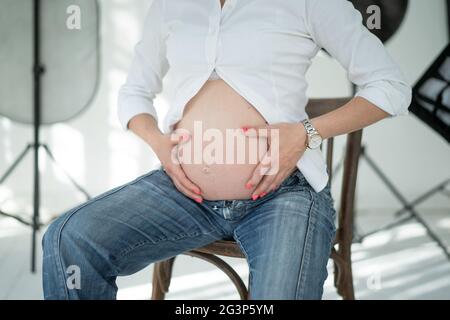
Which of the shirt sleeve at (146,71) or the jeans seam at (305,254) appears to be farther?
the shirt sleeve at (146,71)

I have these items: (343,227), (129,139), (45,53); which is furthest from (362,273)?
(45,53)

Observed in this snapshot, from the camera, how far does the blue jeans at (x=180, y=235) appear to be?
795 millimetres

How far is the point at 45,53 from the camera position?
6.49 feet

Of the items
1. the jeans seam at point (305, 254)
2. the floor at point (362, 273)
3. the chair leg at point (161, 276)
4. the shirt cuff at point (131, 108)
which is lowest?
the floor at point (362, 273)

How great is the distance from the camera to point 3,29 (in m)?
1.93

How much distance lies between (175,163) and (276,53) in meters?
0.30

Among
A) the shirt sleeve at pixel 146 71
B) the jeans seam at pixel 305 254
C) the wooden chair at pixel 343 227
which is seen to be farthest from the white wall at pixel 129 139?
the jeans seam at pixel 305 254

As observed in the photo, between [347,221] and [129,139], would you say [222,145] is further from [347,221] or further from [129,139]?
[129,139]

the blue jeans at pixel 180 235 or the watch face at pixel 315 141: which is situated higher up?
the watch face at pixel 315 141

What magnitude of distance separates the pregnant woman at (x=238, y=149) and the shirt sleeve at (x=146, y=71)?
2.0 inches

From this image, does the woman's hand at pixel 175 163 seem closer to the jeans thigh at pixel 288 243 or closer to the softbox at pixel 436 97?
the jeans thigh at pixel 288 243

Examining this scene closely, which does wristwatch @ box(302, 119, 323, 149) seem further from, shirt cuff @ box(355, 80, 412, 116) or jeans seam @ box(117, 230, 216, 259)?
jeans seam @ box(117, 230, 216, 259)

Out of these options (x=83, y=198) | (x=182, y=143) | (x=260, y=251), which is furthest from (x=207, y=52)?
(x=83, y=198)
